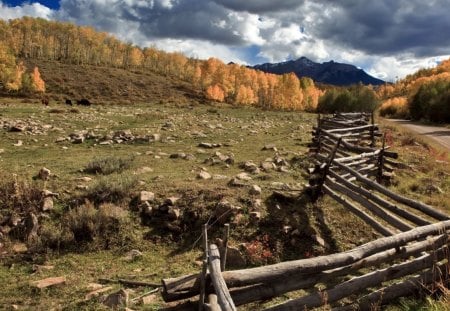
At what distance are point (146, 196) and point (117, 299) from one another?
3.52 m

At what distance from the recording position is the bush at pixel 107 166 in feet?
36.6

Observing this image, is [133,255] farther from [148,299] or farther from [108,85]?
[108,85]

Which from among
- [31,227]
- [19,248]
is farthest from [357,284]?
[31,227]

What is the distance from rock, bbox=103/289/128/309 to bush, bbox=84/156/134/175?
5.84m

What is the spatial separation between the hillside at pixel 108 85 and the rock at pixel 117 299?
67.5 meters

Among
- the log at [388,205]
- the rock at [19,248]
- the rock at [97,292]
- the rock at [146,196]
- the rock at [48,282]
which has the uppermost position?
the log at [388,205]

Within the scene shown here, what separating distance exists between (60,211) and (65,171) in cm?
264

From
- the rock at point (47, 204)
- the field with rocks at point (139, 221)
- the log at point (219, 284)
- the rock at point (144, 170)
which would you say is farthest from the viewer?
the rock at point (144, 170)

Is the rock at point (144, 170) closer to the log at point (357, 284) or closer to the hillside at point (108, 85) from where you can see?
the log at point (357, 284)

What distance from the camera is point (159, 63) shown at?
133875 millimetres

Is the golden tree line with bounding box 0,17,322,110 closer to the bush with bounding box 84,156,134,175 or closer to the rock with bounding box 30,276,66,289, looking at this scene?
the bush with bounding box 84,156,134,175

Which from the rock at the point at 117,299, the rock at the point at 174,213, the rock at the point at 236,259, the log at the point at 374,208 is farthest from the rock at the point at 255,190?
the rock at the point at 117,299

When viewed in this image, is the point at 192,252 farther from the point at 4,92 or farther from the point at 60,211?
the point at 4,92

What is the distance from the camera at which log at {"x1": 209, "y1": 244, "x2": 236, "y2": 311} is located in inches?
149
